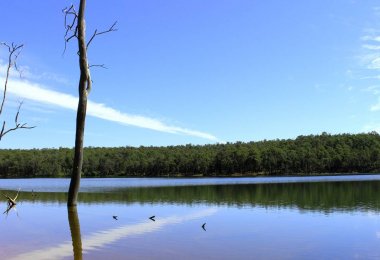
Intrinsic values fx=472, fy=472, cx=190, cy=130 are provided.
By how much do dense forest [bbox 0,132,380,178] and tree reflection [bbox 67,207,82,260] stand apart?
130889mm

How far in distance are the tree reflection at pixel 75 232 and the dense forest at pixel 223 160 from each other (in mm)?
130889

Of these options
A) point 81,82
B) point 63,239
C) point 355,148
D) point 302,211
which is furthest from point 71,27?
point 355,148

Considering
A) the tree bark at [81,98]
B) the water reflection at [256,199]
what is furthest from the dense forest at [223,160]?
the tree bark at [81,98]

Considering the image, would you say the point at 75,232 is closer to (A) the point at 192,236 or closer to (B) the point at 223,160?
(A) the point at 192,236

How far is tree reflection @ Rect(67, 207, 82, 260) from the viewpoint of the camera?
10474 millimetres

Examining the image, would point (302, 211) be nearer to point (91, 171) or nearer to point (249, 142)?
point (91, 171)

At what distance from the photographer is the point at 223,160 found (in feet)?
497

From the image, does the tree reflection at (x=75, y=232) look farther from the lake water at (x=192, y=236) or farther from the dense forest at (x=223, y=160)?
the dense forest at (x=223, y=160)

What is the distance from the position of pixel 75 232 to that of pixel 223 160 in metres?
139

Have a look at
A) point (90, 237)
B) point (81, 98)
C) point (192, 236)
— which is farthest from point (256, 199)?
point (90, 237)

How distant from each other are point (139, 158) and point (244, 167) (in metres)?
43.8

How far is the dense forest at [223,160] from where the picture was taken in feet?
474

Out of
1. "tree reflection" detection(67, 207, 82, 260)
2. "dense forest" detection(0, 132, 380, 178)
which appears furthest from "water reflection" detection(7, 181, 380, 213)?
"dense forest" detection(0, 132, 380, 178)

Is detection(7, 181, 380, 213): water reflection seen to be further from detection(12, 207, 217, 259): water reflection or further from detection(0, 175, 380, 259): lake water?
detection(12, 207, 217, 259): water reflection
